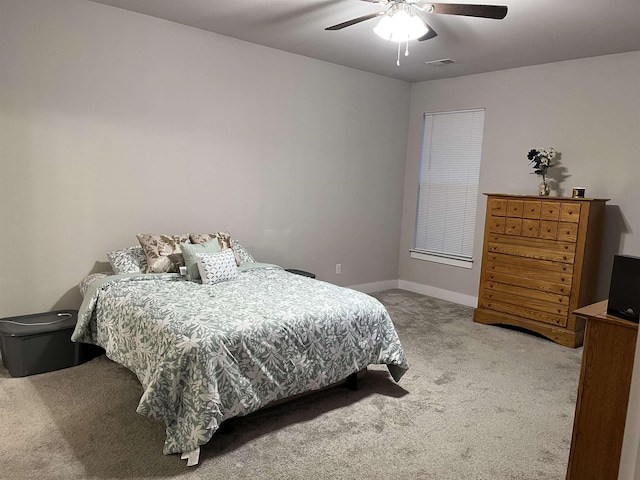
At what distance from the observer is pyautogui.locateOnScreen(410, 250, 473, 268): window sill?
548 centimetres

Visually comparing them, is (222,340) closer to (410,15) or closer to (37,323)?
(37,323)

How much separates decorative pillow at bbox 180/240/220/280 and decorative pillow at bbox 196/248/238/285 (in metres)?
0.08

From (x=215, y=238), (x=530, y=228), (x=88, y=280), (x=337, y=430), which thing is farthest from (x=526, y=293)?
(x=88, y=280)

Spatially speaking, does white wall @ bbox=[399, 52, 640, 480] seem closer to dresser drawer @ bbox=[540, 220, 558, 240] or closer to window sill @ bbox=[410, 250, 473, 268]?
window sill @ bbox=[410, 250, 473, 268]

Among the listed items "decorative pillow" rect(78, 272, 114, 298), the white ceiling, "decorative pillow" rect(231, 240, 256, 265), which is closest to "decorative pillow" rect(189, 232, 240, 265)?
"decorative pillow" rect(231, 240, 256, 265)

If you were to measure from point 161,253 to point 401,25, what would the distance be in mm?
2351

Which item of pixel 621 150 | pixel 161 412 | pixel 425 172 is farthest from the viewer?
pixel 425 172

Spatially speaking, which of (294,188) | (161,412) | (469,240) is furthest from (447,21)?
(161,412)

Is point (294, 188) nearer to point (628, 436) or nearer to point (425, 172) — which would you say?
point (425, 172)

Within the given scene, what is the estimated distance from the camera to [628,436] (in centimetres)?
87

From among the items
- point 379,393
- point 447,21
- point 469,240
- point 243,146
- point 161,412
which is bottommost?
point 379,393

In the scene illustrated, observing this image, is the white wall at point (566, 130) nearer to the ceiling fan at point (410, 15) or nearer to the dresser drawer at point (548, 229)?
the dresser drawer at point (548, 229)

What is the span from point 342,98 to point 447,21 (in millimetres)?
1829

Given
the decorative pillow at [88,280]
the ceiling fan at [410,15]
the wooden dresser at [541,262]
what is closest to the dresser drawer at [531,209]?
the wooden dresser at [541,262]
